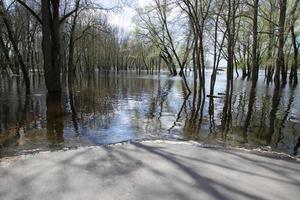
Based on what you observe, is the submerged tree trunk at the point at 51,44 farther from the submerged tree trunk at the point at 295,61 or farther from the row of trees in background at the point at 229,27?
the submerged tree trunk at the point at 295,61

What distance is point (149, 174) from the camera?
488 centimetres

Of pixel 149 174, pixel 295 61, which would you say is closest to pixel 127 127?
pixel 149 174

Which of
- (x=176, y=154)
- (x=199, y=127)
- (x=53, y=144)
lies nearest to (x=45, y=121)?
(x=53, y=144)

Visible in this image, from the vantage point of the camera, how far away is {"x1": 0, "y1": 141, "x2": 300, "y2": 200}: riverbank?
421 cm

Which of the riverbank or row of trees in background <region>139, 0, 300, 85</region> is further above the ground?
row of trees in background <region>139, 0, 300, 85</region>

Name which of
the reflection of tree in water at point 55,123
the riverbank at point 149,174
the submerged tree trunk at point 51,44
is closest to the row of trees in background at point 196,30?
the submerged tree trunk at point 51,44

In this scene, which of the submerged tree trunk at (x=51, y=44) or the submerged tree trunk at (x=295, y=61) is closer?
the submerged tree trunk at (x=51, y=44)

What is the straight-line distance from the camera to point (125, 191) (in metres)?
4.27

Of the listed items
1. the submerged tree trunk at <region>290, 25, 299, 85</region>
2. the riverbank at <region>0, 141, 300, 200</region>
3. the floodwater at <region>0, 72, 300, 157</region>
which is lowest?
the floodwater at <region>0, 72, 300, 157</region>

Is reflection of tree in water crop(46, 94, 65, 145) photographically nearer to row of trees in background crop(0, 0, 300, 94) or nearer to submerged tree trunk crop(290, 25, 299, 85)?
row of trees in background crop(0, 0, 300, 94)

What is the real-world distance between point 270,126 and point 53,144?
23.8 feet

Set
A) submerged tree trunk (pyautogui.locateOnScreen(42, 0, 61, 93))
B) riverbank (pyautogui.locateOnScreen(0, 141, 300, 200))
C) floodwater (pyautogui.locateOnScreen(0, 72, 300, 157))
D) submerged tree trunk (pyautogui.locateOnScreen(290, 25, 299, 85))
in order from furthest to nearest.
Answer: submerged tree trunk (pyautogui.locateOnScreen(290, 25, 299, 85)) < submerged tree trunk (pyautogui.locateOnScreen(42, 0, 61, 93)) < floodwater (pyautogui.locateOnScreen(0, 72, 300, 157)) < riverbank (pyautogui.locateOnScreen(0, 141, 300, 200))

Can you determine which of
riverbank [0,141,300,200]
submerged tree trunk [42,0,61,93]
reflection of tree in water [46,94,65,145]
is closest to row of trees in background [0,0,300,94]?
submerged tree trunk [42,0,61,93]

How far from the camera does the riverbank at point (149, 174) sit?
4.21 metres
